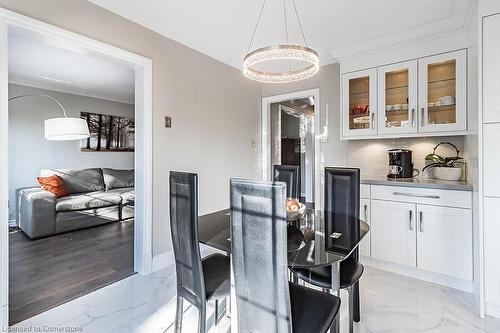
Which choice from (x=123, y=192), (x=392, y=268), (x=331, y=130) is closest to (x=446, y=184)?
(x=392, y=268)

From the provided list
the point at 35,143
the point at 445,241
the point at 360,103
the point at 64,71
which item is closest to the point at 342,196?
the point at 445,241

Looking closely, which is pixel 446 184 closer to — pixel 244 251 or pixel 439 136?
pixel 439 136

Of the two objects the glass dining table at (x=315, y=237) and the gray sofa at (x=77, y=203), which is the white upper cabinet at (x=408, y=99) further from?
the gray sofa at (x=77, y=203)

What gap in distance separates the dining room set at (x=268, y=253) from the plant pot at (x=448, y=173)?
4.53 feet

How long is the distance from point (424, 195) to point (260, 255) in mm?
2111

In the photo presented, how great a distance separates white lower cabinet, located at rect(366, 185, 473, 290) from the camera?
226 cm

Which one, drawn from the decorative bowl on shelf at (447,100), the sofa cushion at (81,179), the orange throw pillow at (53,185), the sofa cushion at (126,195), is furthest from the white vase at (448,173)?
the sofa cushion at (81,179)

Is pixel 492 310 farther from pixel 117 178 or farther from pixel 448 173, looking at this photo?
pixel 117 178

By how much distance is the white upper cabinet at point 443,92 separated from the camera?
2.47 metres

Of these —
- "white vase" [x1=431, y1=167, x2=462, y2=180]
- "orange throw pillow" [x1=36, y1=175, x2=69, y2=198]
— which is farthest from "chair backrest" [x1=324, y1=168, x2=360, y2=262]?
"orange throw pillow" [x1=36, y1=175, x2=69, y2=198]

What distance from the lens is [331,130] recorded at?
11.6 ft

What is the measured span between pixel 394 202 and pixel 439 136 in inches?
37.7

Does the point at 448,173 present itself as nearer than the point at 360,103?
Yes

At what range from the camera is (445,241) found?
7.67ft
